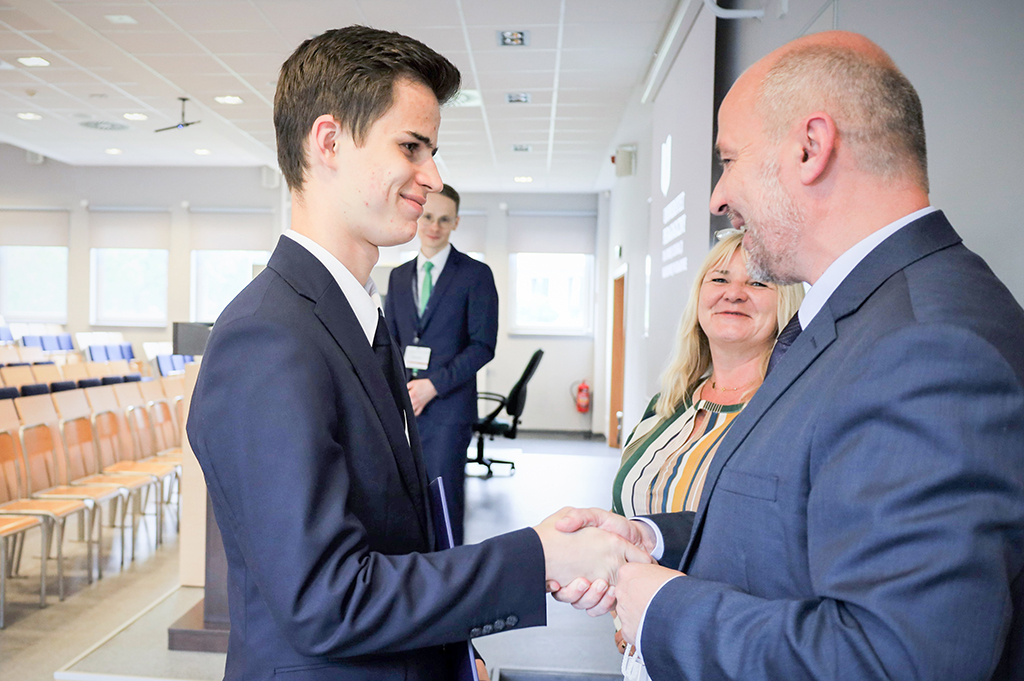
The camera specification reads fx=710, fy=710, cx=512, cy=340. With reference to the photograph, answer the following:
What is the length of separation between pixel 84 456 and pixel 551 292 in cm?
Result: 786

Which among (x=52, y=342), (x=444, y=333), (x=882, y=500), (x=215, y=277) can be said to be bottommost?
(x=52, y=342)

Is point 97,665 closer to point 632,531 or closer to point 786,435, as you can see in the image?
point 632,531

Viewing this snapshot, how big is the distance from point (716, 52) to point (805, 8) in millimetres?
1209

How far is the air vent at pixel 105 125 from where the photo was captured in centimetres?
840

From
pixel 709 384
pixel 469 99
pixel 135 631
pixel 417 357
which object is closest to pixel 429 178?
pixel 709 384

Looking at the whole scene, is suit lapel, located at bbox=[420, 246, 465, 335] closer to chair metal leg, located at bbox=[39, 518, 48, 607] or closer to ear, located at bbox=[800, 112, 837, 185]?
chair metal leg, located at bbox=[39, 518, 48, 607]

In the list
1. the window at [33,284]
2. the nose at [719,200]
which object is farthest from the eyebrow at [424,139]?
the window at [33,284]

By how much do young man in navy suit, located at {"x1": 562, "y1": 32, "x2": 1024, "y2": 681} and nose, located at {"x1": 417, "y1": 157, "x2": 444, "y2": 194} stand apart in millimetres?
414

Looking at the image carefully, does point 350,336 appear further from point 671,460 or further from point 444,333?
point 444,333

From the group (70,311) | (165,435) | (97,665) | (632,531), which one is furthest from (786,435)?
(70,311)

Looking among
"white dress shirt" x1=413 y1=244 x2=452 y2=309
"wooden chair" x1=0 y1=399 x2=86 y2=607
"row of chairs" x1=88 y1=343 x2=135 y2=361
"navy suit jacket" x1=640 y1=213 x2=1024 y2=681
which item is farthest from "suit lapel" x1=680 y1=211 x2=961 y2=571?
"row of chairs" x1=88 y1=343 x2=135 y2=361

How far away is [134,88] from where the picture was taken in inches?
270

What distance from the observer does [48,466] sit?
13.1 feet

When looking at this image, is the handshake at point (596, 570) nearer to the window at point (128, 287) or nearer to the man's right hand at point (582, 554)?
the man's right hand at point (582, 554)
